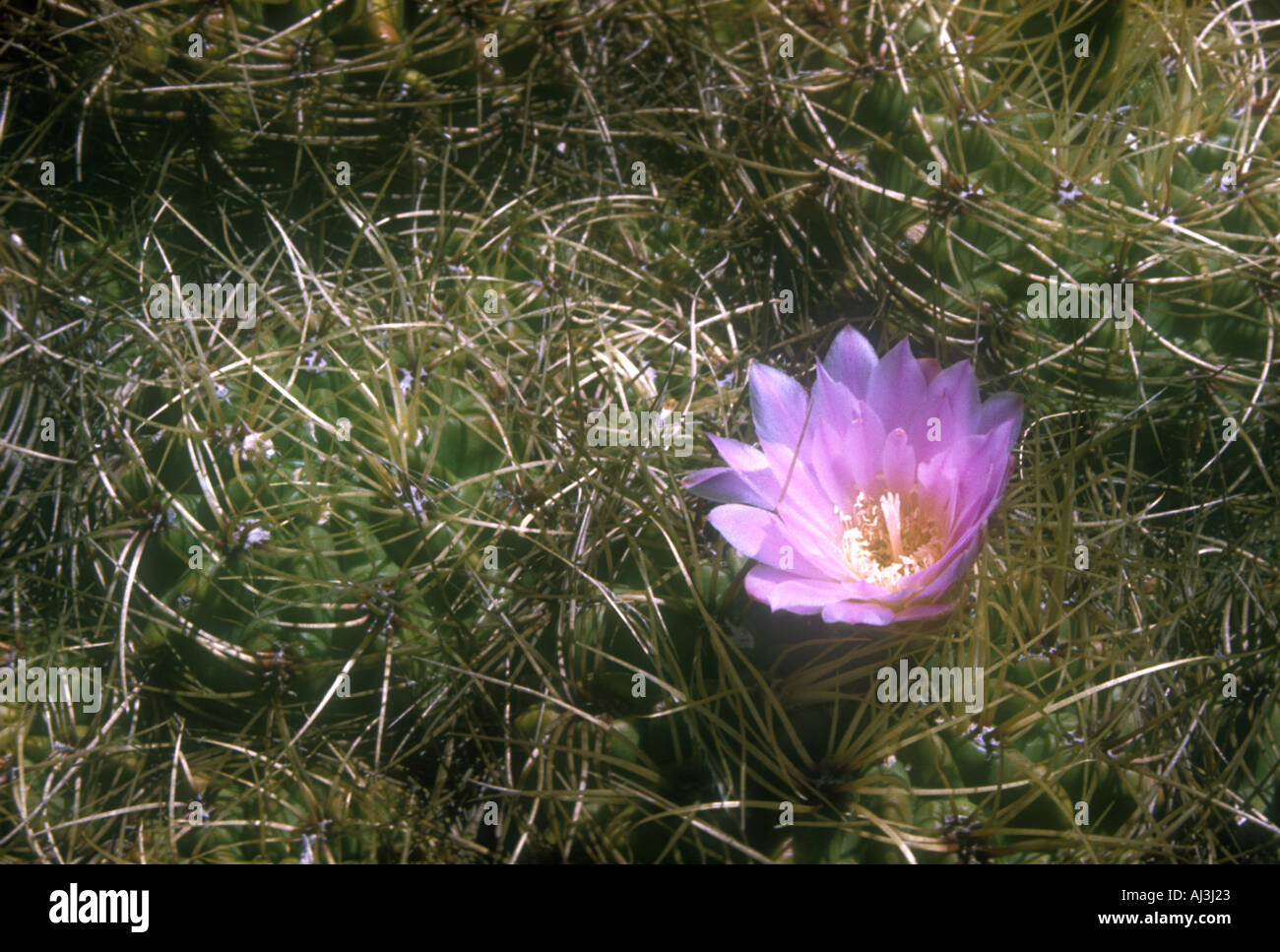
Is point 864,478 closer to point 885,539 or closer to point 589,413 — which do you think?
point 885,539

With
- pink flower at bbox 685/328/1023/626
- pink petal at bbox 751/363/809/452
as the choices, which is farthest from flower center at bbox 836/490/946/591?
pink petal at bbox 751/363/809/452

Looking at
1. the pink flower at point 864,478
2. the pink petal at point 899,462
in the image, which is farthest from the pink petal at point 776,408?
the pink petal at point 899,462

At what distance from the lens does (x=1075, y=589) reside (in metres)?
1.12

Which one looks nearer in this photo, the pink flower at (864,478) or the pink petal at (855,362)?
the pink flower at (864,478)

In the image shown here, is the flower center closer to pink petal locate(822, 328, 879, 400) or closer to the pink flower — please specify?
the pink flower

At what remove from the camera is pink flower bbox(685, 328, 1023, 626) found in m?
0.94

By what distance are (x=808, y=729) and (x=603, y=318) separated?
0.65 meters

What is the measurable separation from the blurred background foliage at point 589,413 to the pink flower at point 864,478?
0.24 ft

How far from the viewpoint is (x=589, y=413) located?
1.23 metres

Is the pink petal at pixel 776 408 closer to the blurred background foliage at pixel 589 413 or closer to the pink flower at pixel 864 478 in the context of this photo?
the pink flower at pixel 864 478

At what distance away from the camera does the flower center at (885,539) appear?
102 cm

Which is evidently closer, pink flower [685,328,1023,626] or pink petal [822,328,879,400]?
pink flower [685,328,1023,626]

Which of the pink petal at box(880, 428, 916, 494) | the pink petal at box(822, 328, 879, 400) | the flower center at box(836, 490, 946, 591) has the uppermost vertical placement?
the pink petal at box(822, 328, 879, 400)

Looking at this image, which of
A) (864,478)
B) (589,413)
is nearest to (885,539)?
(864,478)
